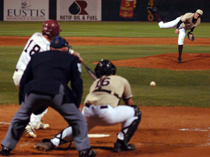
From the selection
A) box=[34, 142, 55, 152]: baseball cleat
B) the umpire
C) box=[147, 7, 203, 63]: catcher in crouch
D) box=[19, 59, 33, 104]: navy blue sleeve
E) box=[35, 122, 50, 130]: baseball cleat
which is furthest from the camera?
box=[147, 7, 203, 63]: catcher in crouch

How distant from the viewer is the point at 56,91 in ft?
12.8

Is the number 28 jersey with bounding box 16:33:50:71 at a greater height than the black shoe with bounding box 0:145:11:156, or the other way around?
the number 28 jersey with bounding box 16:33:50:71

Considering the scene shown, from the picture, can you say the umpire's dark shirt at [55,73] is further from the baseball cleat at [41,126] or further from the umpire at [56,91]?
the baseball cleat at [41,126]

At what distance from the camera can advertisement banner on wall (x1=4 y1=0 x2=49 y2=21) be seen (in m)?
36.0

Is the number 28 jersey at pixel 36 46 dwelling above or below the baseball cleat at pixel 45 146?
above

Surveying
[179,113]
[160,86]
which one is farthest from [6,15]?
[179,113]

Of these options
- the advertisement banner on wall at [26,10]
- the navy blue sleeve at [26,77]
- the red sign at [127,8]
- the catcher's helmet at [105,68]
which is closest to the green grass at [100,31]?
the advertisement banner on wall at [26,10]

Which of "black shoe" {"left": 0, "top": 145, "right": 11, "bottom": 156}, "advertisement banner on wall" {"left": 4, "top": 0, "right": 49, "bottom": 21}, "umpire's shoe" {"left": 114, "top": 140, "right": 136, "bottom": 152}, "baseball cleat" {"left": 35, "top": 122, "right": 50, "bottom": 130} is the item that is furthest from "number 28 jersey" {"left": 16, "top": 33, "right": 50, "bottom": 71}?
"advertisement banner on wall" {"left": 4, "top": 0, "right": 49, "bottom": 21}

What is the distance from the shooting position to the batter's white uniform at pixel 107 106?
13.9ft

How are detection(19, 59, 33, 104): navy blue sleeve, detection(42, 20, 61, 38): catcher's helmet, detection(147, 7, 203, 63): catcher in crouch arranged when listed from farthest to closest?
1. detection(147, 7, 203, 63): catcher in crouch
2. detection(42, 20, 61, 38): catcher's helmet
3. detection(19, 59, 33, 104): navy blue sleeve

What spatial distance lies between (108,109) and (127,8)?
112ft

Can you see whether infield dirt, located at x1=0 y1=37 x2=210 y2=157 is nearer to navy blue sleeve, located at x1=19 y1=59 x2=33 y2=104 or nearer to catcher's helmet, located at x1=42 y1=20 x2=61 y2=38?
navy blue sleeve, located at x1=19 y1=59 x2=33 y2=104

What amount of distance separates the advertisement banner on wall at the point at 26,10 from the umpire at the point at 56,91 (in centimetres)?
3323

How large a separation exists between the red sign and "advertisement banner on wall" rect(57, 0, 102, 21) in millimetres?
2233
